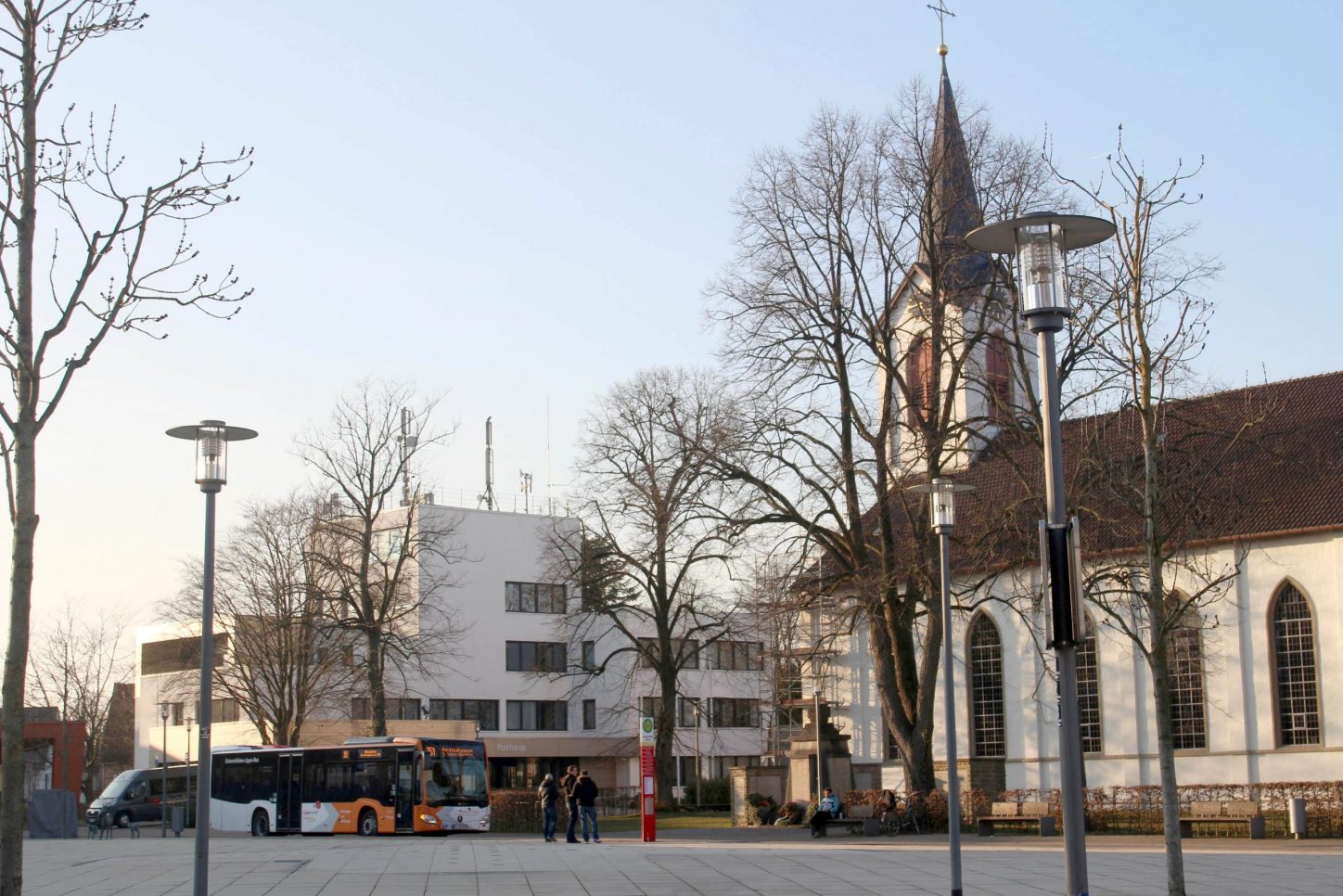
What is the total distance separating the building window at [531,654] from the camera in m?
77.5

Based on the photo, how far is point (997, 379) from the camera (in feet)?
137

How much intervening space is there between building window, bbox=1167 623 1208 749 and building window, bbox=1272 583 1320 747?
221 cm

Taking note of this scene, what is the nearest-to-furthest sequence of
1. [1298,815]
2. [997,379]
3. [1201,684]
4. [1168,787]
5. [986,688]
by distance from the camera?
[1168,787]
[1298,815]
[997,379]
[1201,684]
[986,688]

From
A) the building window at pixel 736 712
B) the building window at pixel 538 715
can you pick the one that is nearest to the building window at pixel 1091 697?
the building window at pixel 538 715

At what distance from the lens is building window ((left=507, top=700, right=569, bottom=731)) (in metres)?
77.0

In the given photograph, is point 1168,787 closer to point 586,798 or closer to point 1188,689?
point 586,798

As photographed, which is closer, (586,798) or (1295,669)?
(586,798)

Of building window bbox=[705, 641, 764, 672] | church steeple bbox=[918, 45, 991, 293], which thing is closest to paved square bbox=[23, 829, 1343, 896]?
church steeple bbox=[918, 45, 991, 293]

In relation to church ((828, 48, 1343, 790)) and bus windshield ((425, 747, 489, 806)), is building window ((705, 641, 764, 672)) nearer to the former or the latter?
church ((828, 48, 1343, 790))

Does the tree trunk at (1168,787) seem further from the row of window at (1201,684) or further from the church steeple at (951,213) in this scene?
the row of window at (1201,684)

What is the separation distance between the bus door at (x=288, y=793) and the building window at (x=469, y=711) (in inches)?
1120

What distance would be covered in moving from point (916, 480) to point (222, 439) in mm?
22037

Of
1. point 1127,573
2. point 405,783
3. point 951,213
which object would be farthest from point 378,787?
point 951,213

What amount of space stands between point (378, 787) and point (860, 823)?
1361 centimetres
